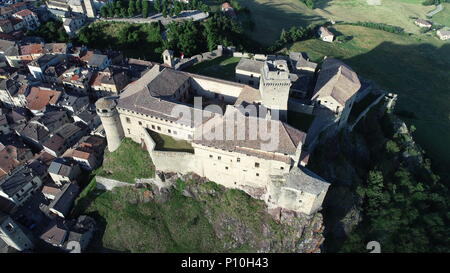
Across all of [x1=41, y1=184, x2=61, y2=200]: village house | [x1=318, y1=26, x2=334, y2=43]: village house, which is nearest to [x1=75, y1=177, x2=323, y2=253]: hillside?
[x1=41, y1=184, x2=61, y2=200]: village house

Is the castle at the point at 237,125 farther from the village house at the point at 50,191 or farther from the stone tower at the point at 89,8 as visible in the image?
the stone tower at the point at 89,8

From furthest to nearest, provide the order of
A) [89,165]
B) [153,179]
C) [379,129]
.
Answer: [379,129]
[89,165]
[153,179]

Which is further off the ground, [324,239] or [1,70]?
[1,70]

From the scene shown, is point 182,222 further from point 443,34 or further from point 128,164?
point 443,34

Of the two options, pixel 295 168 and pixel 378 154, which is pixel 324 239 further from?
pixel 378 154

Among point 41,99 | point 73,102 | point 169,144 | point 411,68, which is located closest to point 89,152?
point 73,102

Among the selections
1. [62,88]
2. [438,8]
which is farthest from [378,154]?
[438,8]

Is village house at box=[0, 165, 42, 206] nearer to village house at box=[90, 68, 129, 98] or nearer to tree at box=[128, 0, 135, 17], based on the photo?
village house at box=[90, 68, 129, 98]
